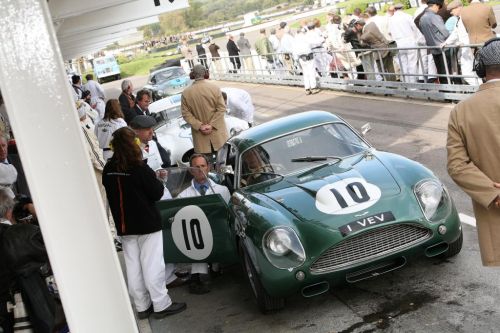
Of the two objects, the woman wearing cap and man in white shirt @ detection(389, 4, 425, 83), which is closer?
the woman wearing cap

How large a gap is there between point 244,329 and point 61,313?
5.40 ft

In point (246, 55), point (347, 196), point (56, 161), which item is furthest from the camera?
point (246, 55)

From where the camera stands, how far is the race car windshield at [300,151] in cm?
688

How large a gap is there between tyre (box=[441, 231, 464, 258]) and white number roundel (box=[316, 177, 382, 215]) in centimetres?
84

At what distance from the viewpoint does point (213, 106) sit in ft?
34.1

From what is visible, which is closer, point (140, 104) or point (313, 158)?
point (313, 158)

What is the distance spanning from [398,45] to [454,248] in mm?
10743

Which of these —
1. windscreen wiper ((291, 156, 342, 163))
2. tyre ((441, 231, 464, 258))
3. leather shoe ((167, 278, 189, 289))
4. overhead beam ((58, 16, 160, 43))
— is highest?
overhead beam ((58, 16, 160, 43))

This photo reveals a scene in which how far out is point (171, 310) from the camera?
6.63m

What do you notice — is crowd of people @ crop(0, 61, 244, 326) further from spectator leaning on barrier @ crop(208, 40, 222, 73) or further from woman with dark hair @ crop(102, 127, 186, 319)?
spectator leaning on barrier @ crop(208, 40, 222, 73)

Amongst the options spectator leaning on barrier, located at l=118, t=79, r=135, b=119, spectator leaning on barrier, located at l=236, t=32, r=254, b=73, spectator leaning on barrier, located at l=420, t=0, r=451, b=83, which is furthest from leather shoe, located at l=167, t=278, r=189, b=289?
spectator leaning on barrier, located at l=236, t=32, r=254, b=73

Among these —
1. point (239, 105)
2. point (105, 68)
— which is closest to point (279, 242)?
point (239, 105)

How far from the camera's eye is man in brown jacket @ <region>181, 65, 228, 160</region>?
10.3m

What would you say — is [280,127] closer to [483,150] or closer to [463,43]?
[483,150]
